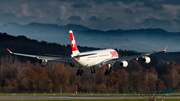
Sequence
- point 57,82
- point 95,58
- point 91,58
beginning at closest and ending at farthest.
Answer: point 91,58 → point 95,58 → point 57,82

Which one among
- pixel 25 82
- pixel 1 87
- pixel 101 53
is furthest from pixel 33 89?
pixel 101 53

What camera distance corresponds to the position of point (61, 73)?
615 ft

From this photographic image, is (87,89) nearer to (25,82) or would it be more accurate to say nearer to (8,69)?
(25,82)

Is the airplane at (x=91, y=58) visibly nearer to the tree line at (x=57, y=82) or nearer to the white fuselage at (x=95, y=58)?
the white fuselage at (x=95, y=58)

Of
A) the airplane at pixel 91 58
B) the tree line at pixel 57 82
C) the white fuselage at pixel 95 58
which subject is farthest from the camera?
the tree line at pixel 57 82

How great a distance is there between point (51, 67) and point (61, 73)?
1356cm

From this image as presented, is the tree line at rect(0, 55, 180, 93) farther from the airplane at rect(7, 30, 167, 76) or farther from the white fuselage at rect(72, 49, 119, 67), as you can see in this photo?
the airplane at rect(7, 30, 167, 76)

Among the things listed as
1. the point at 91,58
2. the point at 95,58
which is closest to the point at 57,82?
the point at 95,58

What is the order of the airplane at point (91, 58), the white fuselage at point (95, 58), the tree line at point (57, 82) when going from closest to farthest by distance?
the airplane at point (91, 58) < the white fuselage at point (95, 58) < the tree line at point (57, 82)

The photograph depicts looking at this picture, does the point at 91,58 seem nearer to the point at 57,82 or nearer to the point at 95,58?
the point at 95,58

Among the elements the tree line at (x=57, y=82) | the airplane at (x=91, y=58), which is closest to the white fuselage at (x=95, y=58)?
the airplane at (x=91, y=58)

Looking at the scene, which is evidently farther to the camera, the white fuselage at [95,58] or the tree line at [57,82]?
the tree line at [57,82]

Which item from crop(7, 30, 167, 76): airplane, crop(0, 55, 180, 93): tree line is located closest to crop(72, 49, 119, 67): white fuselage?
crop(7, 30, 167, 76): airplane

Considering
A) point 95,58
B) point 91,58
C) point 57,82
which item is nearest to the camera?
point 91,58
